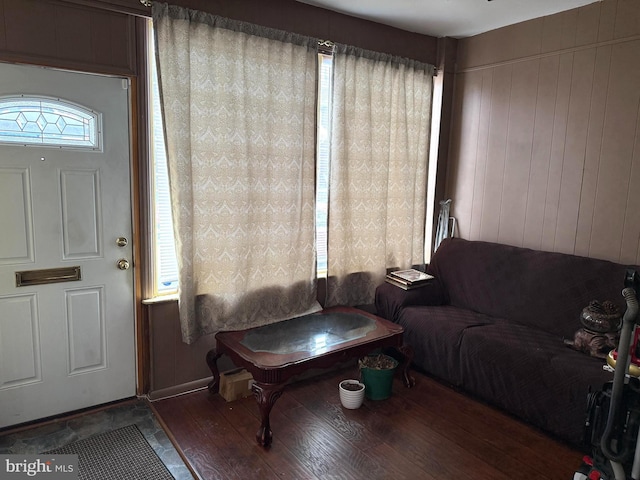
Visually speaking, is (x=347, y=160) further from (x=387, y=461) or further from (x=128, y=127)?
(x=387, y=461)

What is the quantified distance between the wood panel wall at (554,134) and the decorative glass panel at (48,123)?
9.33ft

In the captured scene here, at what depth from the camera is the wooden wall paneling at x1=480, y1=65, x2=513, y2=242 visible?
3.58 metres

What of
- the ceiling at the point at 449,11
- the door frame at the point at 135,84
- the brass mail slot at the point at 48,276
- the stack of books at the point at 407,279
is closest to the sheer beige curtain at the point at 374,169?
the stack of books at the point at 407,279

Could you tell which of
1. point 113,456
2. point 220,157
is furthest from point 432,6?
point 113,456

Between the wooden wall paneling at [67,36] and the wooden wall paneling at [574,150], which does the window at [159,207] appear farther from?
the wooden wall paneling at [574,150]

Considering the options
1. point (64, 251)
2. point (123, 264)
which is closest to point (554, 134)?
point (123, 264)

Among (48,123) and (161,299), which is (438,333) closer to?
(161,299)

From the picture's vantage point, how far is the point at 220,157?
9.34 feet

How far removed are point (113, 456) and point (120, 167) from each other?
5.08 feet

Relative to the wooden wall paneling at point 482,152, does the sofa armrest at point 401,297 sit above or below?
below

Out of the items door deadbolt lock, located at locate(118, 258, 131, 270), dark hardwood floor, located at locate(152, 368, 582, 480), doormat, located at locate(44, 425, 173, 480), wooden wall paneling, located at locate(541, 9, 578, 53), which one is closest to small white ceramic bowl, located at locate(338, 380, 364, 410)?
dark hardwood floor, located at locate(152, 368, 582, 480)

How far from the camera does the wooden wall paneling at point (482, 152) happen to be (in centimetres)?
370

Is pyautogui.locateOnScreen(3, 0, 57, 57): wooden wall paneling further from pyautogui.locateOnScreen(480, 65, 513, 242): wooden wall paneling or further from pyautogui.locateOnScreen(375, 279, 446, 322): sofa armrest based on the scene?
pyautogui.locateOnScreen(480, 65, 513, 242): wooden wall paneling

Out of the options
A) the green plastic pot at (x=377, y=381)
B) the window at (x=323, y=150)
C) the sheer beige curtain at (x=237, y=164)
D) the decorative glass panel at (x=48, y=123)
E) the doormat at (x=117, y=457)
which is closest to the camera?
the doormat at (x=117, y=457)
